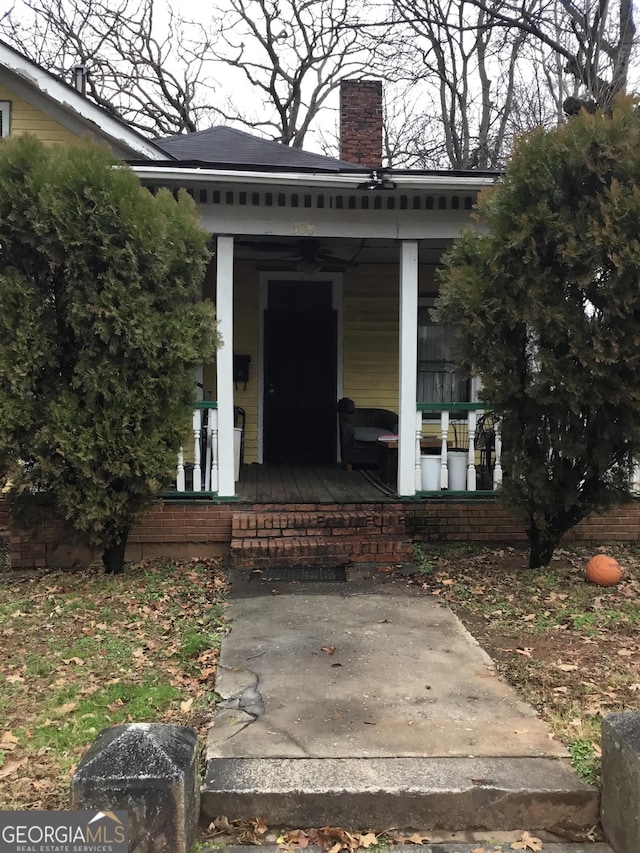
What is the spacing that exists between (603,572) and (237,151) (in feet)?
23.5

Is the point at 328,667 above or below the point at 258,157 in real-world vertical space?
below

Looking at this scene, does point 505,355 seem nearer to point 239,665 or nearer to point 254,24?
point 239,665

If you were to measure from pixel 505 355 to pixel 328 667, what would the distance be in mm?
2591

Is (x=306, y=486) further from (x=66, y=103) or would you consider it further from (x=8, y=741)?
(x=66, y=103)

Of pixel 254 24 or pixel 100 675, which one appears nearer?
pixel 100 675

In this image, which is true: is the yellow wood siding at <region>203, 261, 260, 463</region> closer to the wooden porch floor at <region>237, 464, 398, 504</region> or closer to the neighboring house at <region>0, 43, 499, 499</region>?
the neighboring house at <region>0, 43, 499, 499</region>

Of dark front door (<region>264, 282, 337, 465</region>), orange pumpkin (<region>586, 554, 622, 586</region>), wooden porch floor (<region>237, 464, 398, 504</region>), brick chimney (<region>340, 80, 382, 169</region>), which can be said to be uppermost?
brick chimney (<region>340, 80, 382, 169</region>)

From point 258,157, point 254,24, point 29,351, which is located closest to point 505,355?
point 29,351

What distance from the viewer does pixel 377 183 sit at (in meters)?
5.76

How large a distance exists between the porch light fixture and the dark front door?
2.99 m

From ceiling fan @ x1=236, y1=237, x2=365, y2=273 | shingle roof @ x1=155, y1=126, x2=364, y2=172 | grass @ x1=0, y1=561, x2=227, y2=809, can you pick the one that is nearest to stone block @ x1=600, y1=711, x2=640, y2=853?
grass @ x1=0, y1=561, x2=227, y2=809

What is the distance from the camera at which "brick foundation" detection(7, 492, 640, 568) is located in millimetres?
5660

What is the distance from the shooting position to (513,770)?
8.43 ft

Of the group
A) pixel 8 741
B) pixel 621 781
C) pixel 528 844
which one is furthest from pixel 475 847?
pixel 8 741
